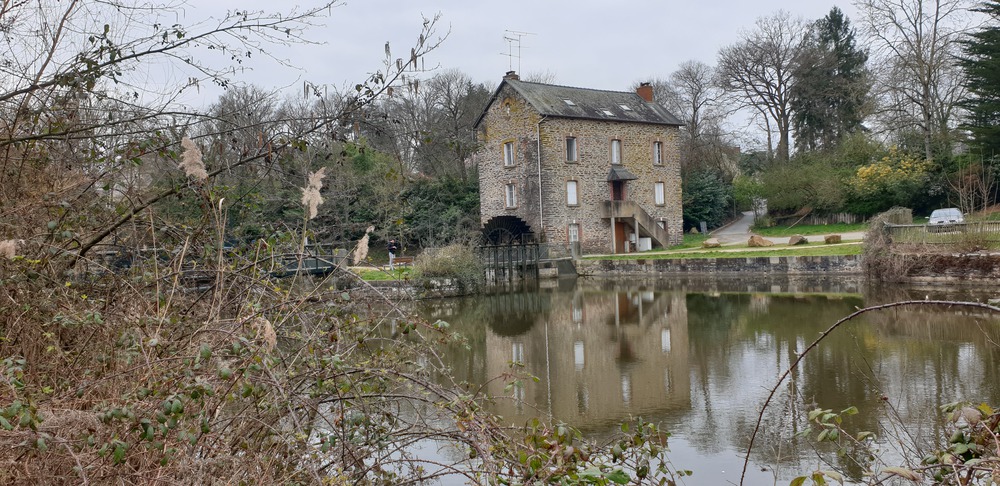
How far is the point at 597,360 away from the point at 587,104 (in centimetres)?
2284

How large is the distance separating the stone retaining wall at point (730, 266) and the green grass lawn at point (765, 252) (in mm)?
336

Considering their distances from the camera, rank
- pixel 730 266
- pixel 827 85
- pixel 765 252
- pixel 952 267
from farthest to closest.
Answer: pixel 827 85
pixel 765 252
pixel 730 266
pixel 952 267

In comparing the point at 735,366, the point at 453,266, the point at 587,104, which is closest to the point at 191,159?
the point at 735,366

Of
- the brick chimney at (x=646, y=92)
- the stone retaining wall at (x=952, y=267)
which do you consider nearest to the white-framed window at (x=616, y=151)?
the brick chimney at (x=646, y=92)

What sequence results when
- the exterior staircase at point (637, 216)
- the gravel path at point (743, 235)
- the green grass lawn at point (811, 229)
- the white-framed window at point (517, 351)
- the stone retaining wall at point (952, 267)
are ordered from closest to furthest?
1. the white-framed window at point (517, 351)
2. the stone retaining wall at point (952, 267)
3. the gravel path at point (743, 235)
4. the green grass lawn at point (811, 229)
5. the exterior staircase at point (637, 216)

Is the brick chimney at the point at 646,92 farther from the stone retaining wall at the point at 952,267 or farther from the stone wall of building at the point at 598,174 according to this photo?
the stone retaining wall at the point at 952,267

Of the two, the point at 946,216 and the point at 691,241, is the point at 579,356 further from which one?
the point at 691,241

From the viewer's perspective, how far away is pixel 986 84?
2786 centimetres

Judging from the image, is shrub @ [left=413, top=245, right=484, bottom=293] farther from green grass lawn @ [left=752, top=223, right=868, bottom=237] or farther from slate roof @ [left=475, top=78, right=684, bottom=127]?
green grass lawn @ [left=752, top=223, right=868, bottom=237]

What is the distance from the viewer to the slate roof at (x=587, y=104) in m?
31.7

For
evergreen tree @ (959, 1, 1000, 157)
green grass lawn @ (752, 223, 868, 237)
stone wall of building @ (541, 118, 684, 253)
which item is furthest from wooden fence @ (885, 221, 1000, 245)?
stone wall of building @ (541, 118, 684, 253)

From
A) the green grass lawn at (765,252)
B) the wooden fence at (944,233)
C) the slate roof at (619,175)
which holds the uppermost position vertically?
the slate roof at (619,175)

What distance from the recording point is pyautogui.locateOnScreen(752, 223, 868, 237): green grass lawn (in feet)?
106

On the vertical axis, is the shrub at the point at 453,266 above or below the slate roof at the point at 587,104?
below
